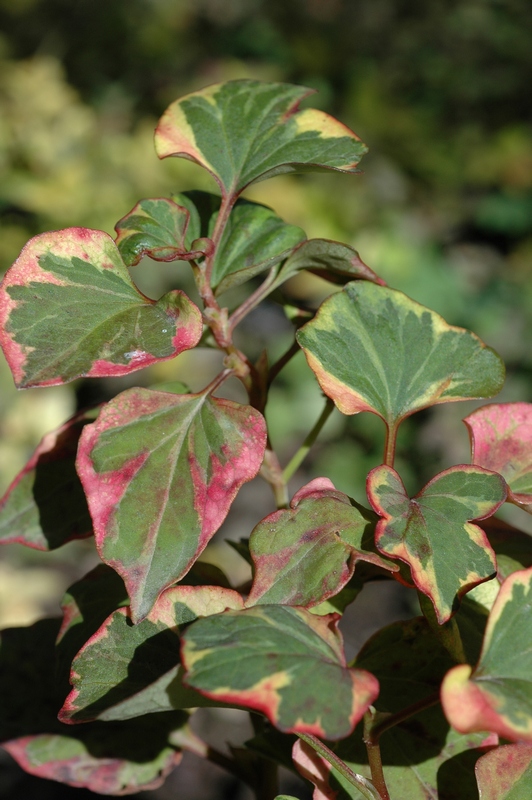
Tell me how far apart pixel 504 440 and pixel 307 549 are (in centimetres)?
20

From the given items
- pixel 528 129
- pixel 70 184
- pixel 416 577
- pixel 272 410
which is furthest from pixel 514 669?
pixel 528 129

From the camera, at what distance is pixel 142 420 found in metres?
0.54

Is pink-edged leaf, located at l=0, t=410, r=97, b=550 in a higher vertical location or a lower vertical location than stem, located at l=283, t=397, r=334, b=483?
lower

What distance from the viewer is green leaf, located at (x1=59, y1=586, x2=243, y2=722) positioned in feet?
1.62

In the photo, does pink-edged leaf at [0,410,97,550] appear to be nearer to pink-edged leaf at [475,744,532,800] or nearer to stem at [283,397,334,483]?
stem at [283,397,334,483]

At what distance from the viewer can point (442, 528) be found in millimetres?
493

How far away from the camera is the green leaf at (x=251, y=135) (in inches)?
23.3

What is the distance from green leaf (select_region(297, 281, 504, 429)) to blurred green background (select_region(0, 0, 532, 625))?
6.28ft

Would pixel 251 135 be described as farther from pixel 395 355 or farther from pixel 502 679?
pixel 502 679

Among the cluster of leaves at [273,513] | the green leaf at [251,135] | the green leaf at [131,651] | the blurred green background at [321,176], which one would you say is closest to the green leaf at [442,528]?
the cluster of leaves at [273,513]

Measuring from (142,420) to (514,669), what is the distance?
287 millimetres

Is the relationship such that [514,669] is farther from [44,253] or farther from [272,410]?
[272,410]

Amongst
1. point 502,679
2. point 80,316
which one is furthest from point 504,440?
point 80,316

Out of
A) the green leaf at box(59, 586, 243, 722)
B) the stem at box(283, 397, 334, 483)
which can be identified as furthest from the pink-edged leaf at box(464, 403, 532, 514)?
the green leaf at box(59, 586, 243, 722)
